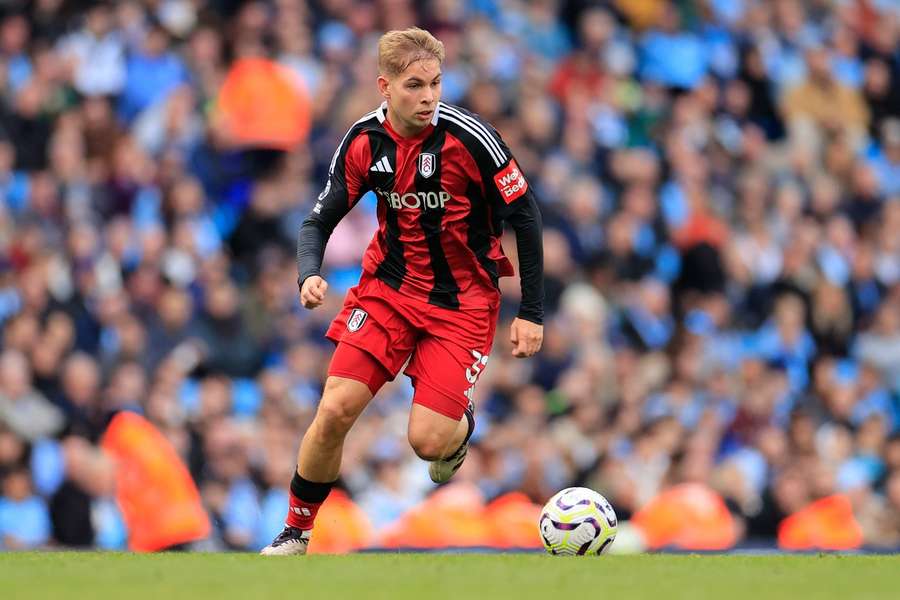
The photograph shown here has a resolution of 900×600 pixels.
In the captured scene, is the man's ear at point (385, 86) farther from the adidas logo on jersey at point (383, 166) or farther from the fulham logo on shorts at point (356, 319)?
the fulham logo on shorts at point (356, 319)

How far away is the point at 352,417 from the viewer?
7.98m

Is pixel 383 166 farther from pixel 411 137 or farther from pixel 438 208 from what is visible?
pixel 438 208

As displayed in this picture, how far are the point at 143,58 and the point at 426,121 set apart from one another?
6706 mm

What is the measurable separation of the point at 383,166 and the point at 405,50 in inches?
22.3

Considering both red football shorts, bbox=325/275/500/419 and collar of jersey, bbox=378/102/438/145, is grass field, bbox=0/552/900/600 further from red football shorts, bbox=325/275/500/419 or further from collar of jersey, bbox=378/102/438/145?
collar of jersey, bbox=378/102/438/145

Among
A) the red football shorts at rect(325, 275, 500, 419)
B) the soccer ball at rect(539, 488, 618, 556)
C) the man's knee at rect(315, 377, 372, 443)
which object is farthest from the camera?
the soccer ball at rect(539, 488, 618, 556)

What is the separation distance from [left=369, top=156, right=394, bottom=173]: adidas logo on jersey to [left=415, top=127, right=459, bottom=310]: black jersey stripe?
0.45 feet

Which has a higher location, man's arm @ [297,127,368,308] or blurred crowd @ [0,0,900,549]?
man's arm @ [297,127,368,308]

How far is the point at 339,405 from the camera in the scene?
7926 millimetres

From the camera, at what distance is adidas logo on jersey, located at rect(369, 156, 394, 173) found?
26.4 ft

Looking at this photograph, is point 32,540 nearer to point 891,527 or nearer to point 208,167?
point 208,167

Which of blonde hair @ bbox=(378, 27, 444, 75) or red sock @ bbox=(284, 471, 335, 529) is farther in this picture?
red sock @ bbox=(284, 471, 335, 529)

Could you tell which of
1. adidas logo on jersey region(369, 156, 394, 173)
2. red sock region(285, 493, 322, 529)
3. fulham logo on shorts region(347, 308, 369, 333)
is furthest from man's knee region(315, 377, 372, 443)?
adidas logo on jersey region(369, 156, 394, 173)

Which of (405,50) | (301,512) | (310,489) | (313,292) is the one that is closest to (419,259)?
(313,292)
